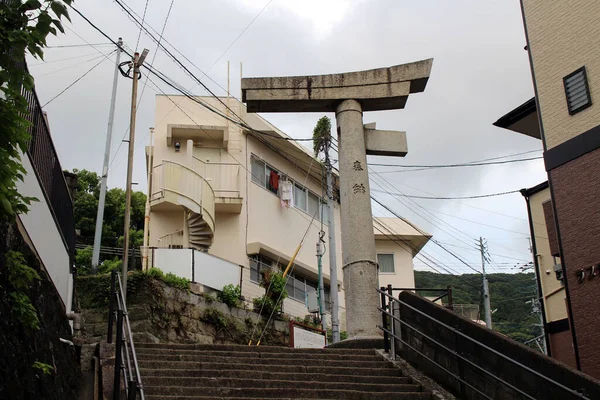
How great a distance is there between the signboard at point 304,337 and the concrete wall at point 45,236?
5035 mm

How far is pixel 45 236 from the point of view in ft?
32.2

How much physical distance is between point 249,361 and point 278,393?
1.38 metres

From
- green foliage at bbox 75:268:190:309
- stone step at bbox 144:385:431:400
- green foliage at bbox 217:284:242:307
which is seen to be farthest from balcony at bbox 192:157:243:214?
stone step at bbox 144:385:431:400

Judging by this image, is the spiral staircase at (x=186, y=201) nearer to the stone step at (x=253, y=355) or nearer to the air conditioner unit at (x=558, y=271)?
the air conditioner unit at (x=558, y=271)

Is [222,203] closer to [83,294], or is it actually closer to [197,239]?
[197,239]

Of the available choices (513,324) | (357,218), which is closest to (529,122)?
(357,218)

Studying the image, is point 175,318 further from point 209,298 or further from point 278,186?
point 278,186

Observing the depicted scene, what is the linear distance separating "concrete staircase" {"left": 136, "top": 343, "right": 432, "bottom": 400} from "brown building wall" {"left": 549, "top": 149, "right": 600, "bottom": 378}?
3713mm

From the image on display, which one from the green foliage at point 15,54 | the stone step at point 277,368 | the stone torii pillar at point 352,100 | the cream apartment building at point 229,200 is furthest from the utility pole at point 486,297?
the green foliage at point 15,54

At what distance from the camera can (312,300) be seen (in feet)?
81.1

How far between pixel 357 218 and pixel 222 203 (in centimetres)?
924

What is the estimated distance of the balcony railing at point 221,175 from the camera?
22422 mm

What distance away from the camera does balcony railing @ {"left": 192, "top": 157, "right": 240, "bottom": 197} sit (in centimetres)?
2242

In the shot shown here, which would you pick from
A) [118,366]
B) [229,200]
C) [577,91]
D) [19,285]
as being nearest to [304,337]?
[229,200]
